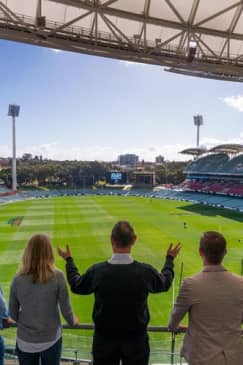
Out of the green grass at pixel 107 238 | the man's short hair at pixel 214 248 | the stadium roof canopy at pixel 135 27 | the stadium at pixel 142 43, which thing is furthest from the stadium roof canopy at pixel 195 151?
the man's short hair at pixel 214 248

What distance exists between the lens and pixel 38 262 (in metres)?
2.53

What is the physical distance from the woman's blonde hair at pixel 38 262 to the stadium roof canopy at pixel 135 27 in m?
4.82

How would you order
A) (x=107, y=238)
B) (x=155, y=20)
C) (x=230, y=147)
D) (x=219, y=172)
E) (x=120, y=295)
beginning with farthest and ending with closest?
1. (x=219, y=172)
2. (x=230, y=147)
3. (x=107, y=238)
4. (x=155, y=20)
5. (x=120, y=295)

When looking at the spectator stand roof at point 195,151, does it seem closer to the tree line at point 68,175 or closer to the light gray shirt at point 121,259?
the tree line at point 68,175

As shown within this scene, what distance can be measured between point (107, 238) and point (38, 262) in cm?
2349

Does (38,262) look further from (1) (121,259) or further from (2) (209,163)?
(2) (209,163)

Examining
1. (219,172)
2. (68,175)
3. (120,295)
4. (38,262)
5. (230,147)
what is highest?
(230,147)

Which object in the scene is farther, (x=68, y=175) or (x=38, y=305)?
(x=68, y=175)

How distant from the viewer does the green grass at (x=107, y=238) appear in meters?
13.2

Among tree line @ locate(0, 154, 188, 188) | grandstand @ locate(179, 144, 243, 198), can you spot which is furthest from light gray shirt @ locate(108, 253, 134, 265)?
tree line @ locate(0, 154, 188, 188)

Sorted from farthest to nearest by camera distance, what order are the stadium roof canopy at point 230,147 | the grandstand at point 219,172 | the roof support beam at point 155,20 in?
1. the grandstand at point 219,172
2. the stadium roof canopy at point 230,147
3. the roof support beam at point 155,20

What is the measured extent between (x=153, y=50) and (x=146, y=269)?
19.1 ft

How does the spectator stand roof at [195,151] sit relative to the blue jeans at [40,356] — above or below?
above

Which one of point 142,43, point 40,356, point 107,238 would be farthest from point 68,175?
point 40,356
